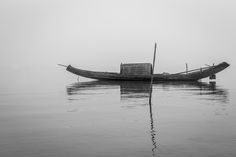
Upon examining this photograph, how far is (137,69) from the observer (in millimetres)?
44594

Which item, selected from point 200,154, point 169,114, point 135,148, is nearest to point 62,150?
point 135,148

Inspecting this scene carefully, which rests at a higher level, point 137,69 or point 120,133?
point 137,69

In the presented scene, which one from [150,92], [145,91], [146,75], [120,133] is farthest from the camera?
[146,75]

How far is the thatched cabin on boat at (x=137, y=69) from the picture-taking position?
1737 inches

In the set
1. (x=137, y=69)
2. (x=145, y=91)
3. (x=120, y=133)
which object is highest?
(x=137, y=69)

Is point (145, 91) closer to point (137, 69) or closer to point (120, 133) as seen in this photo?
point (137, 69)

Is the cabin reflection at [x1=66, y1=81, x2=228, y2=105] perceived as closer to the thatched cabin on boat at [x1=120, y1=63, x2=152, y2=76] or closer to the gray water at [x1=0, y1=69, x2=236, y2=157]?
the gray water at [x1=0, y1=69, x2=236, y2=157]

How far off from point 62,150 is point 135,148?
1.84 metres

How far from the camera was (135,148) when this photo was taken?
341 inches

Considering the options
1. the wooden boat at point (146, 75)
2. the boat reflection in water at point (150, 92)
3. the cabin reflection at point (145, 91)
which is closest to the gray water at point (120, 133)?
the boat reflection in water at point (150, 92)

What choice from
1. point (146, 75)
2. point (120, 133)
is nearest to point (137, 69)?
point (146, 75)

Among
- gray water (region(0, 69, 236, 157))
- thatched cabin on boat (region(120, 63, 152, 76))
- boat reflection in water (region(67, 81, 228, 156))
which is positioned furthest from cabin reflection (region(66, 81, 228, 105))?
thatched cabin on boat (region(120, 63, 152, 76))

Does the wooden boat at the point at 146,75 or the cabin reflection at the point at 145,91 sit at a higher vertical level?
the wooden boat at the point at 146,75

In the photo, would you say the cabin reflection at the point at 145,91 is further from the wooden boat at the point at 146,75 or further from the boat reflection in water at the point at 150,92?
the wooden boat at the point at 146,75
